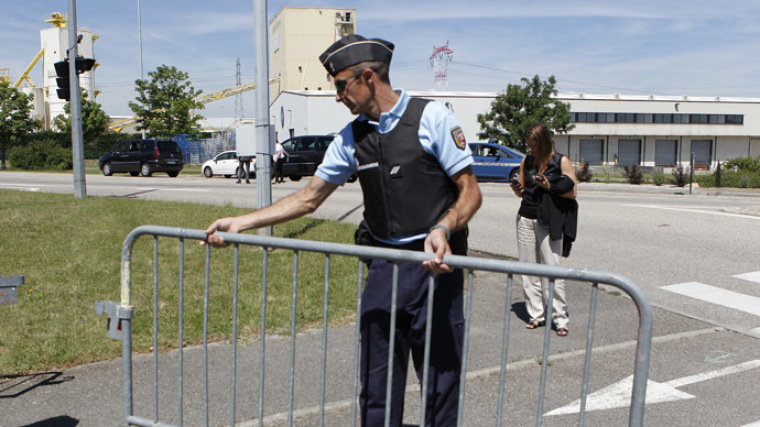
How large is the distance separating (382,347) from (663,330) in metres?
3.93

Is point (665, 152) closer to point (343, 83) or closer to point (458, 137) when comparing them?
point (458, 137)

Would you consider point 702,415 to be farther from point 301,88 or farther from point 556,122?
point 301,88

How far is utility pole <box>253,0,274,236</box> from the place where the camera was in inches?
316

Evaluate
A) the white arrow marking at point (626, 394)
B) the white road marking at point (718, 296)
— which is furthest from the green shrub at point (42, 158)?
the white arrow marking at point (626, 394)

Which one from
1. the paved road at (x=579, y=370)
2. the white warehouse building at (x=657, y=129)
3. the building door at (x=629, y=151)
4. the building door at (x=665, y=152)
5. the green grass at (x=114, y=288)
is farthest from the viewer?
the building door at (x=665, y=152)

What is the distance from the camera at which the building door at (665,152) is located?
5991cm

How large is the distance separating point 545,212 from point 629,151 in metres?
58.4

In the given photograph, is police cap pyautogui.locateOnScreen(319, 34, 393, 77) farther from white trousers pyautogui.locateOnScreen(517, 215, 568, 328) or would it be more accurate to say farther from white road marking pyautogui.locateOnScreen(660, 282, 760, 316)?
white road marking pyautogui.locateOnScreen(660, 282, 760, 316)

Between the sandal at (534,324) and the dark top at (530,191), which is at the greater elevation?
the dark top at (530,191)

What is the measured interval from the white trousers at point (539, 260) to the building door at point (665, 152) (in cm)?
5938

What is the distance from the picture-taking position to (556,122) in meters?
39.1

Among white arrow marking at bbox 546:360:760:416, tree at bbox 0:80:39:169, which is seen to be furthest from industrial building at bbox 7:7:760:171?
white arrow marking at bbox 546:360:760:416

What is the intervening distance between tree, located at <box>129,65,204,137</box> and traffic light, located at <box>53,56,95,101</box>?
2879cm

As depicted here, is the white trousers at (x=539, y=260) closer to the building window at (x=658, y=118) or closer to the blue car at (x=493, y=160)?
the blue car at (x=493, y=160)
